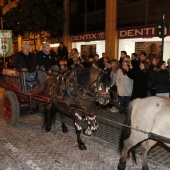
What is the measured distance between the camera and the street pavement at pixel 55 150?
500cm

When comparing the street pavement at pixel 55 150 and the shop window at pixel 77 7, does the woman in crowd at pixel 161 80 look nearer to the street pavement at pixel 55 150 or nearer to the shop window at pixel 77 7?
the street pavement at pixel 55 150

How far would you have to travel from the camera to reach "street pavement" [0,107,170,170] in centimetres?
500

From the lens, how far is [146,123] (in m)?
4.23

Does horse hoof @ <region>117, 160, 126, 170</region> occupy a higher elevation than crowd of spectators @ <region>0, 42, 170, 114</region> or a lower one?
lower

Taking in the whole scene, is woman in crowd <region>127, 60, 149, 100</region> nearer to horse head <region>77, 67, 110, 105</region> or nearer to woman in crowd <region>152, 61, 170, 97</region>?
woman in crowd <region>152, 61, 170, 97</region>

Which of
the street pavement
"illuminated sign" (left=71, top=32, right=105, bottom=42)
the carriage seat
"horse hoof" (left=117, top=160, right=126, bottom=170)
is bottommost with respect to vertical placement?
the street pavement

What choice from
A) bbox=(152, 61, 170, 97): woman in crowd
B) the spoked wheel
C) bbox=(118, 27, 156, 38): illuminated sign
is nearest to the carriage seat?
the spoked wheel

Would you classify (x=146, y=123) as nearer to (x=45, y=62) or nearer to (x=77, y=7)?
(x=45, y=62)

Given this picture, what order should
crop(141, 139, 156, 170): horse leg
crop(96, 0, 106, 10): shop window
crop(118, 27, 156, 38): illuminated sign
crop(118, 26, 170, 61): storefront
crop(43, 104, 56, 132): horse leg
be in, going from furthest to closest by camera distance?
1. crop(96, 0, 106, 10): shop window
2. crop(118, 27, 156, 38): illuminated sign
3. crop(118, 26, 170, 61): storefront
4. crop(43, 104, 56, 132): horse leg
5. crop(141, 139, 156, 170): horse leg

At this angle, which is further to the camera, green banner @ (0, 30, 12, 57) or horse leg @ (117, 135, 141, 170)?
green banner @ (0, 30, 12, 57)

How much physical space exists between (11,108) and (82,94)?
9.38 feet

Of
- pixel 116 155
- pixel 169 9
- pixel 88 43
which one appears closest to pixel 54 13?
pixel 88 43

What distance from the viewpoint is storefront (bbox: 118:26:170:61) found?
1264cm

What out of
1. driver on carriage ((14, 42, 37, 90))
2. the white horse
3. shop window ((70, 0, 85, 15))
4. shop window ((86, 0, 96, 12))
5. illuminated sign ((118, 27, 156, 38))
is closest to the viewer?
the white horse
